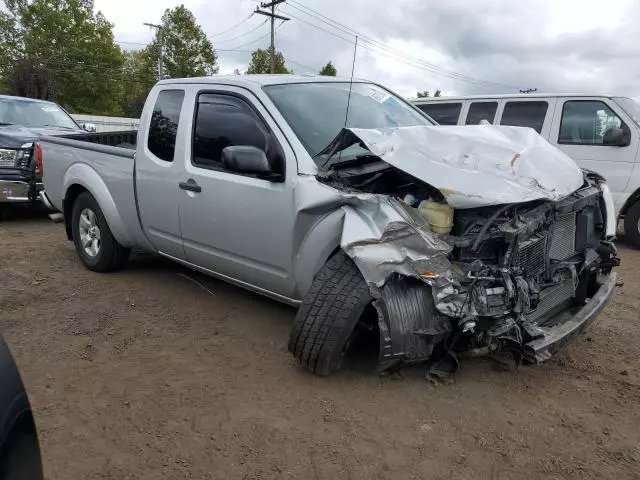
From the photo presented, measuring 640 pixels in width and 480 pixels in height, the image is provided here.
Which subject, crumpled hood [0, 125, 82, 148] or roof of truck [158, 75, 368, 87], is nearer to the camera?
roof of truck [158, 75, 368, 87]

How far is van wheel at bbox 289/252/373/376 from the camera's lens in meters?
3.09

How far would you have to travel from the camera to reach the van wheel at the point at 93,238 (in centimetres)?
536

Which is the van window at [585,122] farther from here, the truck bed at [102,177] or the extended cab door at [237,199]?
the truck bed at [102,177]

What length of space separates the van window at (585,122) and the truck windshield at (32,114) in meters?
7.67

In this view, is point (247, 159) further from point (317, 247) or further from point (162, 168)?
point (162, 168)

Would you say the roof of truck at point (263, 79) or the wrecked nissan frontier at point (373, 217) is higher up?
the roof of truck at point (263, 79)

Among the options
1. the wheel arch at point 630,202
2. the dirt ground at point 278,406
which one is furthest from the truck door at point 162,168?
the wheel arch at point 630,202

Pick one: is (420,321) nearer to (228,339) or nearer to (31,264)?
(228,339)

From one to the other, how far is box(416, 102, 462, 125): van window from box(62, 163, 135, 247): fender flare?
5421 mm

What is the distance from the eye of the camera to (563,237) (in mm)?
3604

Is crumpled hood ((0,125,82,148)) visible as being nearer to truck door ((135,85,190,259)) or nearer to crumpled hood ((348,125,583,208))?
truck door ((135,85,190,259))

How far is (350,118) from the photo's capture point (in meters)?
4.09

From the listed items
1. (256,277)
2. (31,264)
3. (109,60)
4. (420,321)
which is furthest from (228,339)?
(109,60)

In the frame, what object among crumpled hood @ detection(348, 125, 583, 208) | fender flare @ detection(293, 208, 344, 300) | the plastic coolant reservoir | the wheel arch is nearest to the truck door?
fender flare @ detection(293, 208, 344, 300)
